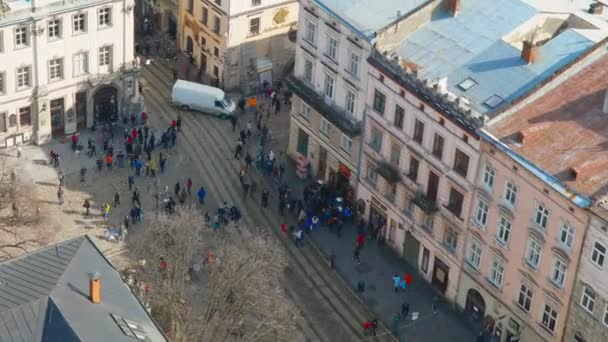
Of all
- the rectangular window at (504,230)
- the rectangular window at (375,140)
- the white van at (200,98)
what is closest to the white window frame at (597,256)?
the rectangular window at (504,230)

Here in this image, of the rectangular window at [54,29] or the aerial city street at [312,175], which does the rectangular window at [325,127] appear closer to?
the aerial city street at [312,175]

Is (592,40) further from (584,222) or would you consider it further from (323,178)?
(323,178)

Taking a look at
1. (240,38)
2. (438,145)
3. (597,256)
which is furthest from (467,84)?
(240,38)

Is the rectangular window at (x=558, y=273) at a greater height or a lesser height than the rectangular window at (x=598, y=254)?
lesser

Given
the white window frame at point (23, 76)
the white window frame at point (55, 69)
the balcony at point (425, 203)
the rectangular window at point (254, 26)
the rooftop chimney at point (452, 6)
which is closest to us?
the balcony at point (425, 203)

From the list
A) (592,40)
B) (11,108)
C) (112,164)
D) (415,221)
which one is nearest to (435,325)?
(415,221)

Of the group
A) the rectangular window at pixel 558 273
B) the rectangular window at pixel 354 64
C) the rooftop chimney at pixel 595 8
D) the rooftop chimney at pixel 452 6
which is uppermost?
the rooftop chimney at pixel 595 8

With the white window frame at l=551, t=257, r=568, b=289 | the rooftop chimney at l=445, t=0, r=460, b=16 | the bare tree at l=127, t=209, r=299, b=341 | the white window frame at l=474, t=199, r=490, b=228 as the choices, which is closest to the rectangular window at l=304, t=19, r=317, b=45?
the rooftop chimney at l=445, t=0, r=460, b=16

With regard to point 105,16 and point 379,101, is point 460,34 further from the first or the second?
point 105,16
